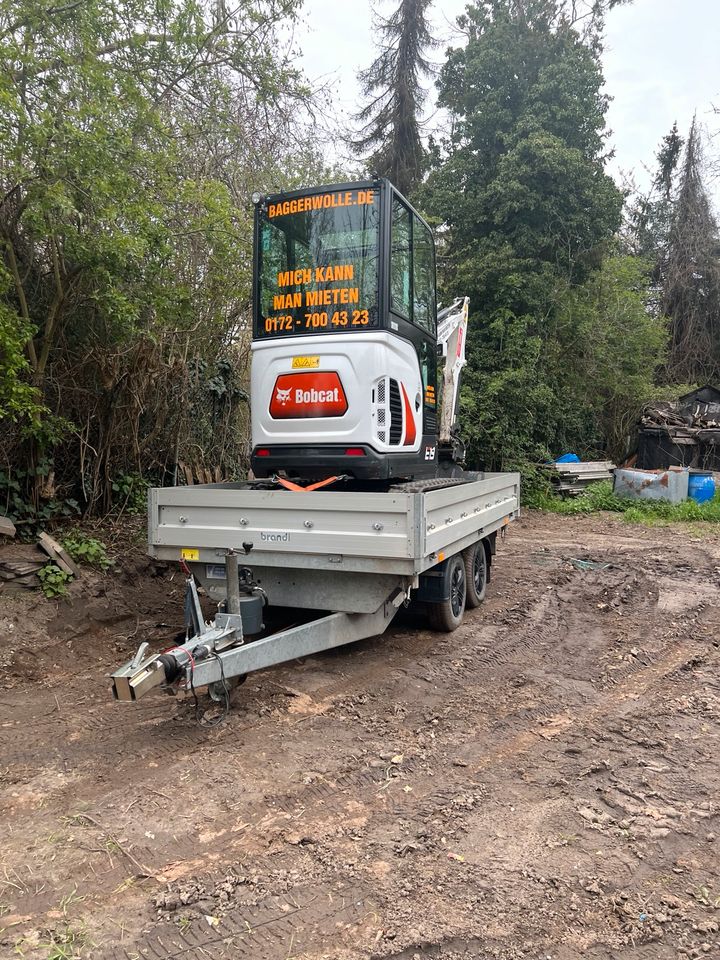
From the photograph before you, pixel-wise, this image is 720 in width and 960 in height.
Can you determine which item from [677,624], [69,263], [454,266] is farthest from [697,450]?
[69,263]

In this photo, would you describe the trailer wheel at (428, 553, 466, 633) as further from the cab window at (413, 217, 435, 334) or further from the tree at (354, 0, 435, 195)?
the tree at (354, 0, 435, 195)

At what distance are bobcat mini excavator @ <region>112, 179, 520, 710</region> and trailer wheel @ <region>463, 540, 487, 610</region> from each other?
Result: 46cm

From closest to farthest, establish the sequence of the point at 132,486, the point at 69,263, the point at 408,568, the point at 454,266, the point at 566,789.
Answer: the point at 566,789
the point at 408,568
the point at 69,263
the point at 132,486
the point at 454,266

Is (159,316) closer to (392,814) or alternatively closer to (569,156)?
(392,814)

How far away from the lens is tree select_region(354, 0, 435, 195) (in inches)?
890

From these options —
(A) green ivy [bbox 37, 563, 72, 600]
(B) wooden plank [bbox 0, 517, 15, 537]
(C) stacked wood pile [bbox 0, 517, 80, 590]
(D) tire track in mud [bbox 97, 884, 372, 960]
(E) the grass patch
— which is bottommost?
(D) tire track in mud [bbox 97, 884, 372, 960]

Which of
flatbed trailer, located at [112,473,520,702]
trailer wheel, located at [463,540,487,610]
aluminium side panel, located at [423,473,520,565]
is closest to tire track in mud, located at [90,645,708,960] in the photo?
flatbed trailer, located at [112,473,520,702]

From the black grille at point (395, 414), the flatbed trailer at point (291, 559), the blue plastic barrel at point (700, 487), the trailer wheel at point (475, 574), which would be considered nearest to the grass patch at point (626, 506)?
the blue plastic barrel at point (700, 487)

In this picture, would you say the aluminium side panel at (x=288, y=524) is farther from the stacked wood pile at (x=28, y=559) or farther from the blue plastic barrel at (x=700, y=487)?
the blue plastic barrel at (x=700, y=487)

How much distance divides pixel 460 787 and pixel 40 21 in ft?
21.5

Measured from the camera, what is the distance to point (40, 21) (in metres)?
5.55

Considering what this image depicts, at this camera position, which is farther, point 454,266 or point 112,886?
point 454,266

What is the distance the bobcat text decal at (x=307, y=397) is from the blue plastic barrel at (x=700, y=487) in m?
12.4

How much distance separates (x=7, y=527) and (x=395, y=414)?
3.96 metres
